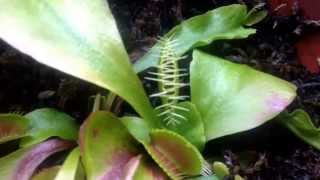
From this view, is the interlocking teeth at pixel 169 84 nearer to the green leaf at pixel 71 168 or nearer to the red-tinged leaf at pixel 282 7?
the green leaf at pixel 71 168

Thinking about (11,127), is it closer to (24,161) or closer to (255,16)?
(24,161)

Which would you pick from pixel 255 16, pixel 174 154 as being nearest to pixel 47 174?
pixel 174 154

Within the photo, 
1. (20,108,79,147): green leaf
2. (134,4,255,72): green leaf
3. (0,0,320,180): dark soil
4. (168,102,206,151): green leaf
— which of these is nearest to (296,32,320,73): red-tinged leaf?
(0,0,320,180): dark soil

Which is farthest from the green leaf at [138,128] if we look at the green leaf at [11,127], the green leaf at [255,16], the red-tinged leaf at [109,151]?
the green leaf at [255,16]

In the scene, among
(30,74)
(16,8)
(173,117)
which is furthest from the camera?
(30,74)

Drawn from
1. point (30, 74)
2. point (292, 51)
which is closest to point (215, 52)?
point (292, 51)

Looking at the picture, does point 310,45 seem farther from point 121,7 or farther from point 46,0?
point 46,0

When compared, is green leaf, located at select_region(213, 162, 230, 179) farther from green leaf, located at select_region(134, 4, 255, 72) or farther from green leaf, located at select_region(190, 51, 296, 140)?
green leaf, located at select_region(134, 4, 255, 72)
